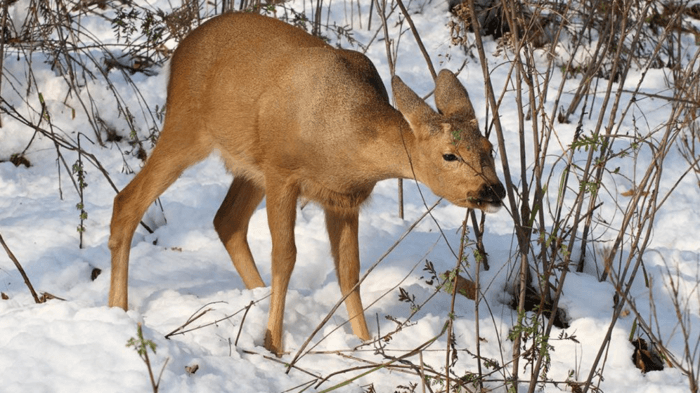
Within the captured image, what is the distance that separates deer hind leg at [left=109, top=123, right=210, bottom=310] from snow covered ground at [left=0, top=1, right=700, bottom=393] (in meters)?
0.25

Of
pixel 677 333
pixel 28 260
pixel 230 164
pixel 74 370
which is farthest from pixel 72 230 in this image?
pixel 677 333

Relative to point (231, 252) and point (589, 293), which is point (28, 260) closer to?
point (231, 252)

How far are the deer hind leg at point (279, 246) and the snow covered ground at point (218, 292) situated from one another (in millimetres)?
87

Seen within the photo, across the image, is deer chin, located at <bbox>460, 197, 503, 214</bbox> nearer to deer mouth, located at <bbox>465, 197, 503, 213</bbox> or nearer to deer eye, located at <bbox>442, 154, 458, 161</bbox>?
deer mouth, located at <bbox>465, 197, 503, 213</bbox>

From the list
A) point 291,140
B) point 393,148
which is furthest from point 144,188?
point 393,148

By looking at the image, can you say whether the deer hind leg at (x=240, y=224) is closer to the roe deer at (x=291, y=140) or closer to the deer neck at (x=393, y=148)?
the roe deer at (x=291, y=140)

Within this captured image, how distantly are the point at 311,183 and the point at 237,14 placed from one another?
1.32 meters

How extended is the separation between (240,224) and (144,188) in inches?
27.4

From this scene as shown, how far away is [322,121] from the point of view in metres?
4.94

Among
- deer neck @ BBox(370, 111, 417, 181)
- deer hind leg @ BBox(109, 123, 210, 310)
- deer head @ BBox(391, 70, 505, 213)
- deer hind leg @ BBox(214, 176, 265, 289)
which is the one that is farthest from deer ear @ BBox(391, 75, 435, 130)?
deer hind leg @ BBox(214, 176, 265, 289)

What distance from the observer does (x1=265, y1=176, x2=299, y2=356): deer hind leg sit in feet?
16.7

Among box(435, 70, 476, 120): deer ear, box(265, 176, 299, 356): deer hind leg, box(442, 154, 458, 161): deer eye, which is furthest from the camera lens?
box(265, 176, 299, 356): deer hind leg

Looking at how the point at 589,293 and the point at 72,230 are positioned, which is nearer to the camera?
the point at 589,293

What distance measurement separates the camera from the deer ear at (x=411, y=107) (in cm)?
454
